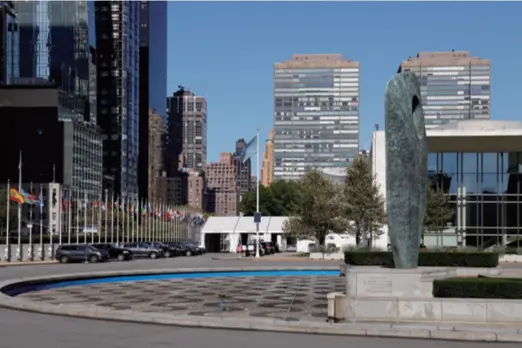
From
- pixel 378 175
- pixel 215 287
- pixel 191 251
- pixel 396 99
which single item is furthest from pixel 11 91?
pixel 396 99

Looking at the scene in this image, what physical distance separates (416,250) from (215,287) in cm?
1164

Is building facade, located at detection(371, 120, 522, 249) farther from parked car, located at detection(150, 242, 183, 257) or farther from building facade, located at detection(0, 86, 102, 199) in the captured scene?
building facade, located at detection(0, 86, 102, 199)

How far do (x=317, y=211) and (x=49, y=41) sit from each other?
11409cm

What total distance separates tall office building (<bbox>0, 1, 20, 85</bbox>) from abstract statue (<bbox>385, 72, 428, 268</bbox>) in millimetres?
150476

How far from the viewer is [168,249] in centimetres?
6775

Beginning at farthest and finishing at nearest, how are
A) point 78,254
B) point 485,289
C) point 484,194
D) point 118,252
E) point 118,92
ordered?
point 118,92 < point 484,194 < point 118,252 < point 78,254 < point 485,289

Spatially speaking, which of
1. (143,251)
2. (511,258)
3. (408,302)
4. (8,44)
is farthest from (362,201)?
(8,44)

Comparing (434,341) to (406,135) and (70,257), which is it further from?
(70,257)

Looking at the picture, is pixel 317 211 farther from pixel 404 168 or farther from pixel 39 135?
pixel 39 135

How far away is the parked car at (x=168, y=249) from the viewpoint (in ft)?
218

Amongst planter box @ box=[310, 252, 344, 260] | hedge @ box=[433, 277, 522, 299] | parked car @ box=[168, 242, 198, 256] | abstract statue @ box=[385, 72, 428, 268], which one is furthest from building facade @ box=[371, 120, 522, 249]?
hedge @ box=[433, 277, 522, 299]

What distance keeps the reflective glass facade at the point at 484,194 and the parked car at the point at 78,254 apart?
28.9 m

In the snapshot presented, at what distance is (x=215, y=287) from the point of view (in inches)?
1112

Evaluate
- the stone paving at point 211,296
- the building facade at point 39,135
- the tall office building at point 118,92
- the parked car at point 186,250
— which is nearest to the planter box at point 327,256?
the parked car at point 186,250
